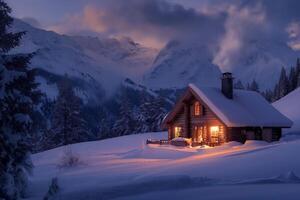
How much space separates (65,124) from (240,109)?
84.3ft

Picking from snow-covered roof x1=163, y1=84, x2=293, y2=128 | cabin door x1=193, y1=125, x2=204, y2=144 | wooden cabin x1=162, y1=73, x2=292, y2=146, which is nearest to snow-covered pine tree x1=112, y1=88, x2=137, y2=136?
wooden cabin x1=162, y1=73, x2=292, y2=146

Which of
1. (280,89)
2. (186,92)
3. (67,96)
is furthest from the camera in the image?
(280,89)

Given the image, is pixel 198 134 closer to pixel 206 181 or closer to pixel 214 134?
pixel 214 134

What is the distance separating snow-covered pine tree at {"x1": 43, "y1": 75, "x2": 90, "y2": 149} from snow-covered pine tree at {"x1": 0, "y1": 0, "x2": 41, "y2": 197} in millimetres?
43131

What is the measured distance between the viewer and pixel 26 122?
16969 mm

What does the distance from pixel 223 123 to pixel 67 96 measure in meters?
27.7

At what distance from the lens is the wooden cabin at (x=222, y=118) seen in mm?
42906

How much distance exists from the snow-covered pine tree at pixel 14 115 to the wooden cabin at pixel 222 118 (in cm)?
2514

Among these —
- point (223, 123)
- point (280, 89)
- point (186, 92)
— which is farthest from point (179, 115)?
point (280, 89)

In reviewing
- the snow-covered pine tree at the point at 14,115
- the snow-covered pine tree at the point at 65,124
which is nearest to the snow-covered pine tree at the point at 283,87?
the snow-covered pine tree at the point at 65,124

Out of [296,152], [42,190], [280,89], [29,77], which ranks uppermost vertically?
[280,89]

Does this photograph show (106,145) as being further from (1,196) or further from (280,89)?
(280,89)

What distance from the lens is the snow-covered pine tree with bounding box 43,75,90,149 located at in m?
61.7

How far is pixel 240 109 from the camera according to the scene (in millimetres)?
45281
